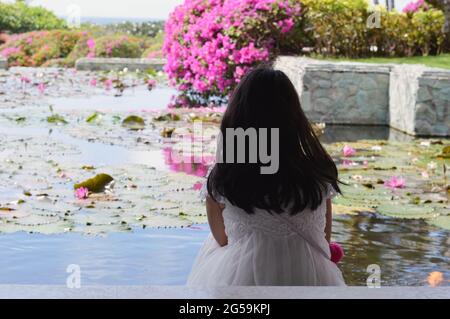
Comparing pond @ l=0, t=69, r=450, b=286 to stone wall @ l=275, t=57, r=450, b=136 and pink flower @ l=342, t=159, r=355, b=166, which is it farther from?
stone wall @ l=275, t=57, r=450, b=136

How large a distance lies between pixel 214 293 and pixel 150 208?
3676 mm

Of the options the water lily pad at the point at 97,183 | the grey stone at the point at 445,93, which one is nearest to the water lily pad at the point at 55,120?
the grey stone at the point at 445,93

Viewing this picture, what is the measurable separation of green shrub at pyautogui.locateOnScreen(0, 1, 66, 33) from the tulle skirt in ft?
86.7

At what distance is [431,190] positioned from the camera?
6707 millimetres

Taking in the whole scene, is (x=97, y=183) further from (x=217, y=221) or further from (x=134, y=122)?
(x=134, y=122)

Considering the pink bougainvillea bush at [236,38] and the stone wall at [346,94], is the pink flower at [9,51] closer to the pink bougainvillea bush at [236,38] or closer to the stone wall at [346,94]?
the pink bougainvillea bush at [236,38]

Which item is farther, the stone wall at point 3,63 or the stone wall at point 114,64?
the stone wall at point 3,63

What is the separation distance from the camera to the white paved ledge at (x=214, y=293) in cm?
219

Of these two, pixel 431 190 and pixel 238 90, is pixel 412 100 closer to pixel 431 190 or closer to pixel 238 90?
pixel 431 190

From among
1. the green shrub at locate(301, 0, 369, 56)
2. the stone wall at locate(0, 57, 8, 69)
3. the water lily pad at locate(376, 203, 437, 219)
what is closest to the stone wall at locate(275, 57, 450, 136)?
the green shrub at locate(301, 0, 369, 56)

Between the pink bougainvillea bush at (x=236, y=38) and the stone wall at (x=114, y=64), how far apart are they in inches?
287

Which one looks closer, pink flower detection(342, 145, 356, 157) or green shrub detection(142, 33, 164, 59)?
pink flower detection(342, 145, 356, 157)

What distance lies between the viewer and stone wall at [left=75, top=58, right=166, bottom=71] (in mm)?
20766
